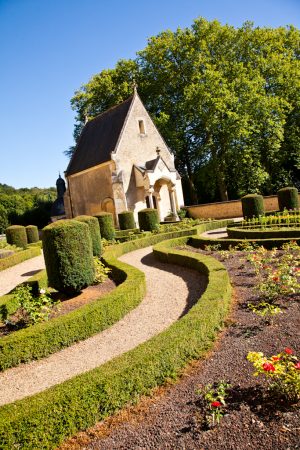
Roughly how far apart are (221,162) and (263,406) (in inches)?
1127

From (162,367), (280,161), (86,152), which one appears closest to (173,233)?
(162,367)

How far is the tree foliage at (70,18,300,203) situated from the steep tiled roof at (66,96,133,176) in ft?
11.8

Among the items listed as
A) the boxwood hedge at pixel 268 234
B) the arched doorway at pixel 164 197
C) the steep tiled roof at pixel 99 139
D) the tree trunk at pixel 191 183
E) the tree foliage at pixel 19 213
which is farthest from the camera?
the tree foliage at pixel 19 213

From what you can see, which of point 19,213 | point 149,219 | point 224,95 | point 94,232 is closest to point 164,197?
point 149,219

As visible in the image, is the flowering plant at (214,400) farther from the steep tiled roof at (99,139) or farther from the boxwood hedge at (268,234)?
the steep tiled roof at (99,139)

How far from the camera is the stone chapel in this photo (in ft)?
86.0

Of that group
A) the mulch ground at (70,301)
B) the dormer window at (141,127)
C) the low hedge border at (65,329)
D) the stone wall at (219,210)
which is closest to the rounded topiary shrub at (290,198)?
the stone wall at (219,210)

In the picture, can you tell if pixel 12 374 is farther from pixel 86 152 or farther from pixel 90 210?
pixel 86 152

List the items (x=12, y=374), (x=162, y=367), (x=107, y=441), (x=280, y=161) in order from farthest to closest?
(x=280, y=161)
(x=12, y=374)
(x=162, y=367)
(x=107, y=441)

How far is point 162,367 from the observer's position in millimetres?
4473

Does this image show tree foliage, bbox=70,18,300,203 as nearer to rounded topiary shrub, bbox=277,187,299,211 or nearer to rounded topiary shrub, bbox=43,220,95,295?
rounded topiary shrub, bbox=277,187,299,211

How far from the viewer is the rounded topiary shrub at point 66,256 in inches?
330

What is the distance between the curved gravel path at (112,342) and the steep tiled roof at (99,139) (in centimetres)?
1873

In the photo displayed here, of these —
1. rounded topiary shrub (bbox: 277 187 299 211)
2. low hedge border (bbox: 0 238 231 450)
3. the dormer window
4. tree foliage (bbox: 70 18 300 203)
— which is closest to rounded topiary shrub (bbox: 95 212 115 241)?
rounded topiary shrub (bbox: 277 187 299 211)
